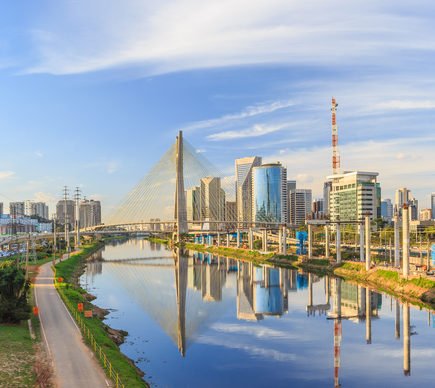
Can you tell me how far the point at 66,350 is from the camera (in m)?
17.1

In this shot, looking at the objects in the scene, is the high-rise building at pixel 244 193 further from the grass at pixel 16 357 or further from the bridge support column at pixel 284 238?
the grass at pixel 16 357

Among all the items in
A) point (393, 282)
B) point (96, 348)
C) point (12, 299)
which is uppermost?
point (12, 299)

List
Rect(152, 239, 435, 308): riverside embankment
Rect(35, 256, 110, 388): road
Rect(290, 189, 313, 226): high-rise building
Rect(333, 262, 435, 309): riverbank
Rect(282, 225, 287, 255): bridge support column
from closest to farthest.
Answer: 1. Rect(35, 256, 110, 388): road
2. Rect(333, 262, 435, 309): riverbank
3. Rect(152, 239, 435, 308): riverside embankment
4. Rect(282, 225, 287, 255): bridge support column
5. Rect(290, 189, 313, 226): high-rise building

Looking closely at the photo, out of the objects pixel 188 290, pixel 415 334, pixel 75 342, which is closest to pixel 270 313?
pixel 415 334

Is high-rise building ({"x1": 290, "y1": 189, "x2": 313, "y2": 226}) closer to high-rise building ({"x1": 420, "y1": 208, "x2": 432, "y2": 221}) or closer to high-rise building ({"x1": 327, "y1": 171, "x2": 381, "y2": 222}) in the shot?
high-rise building ({"x1": 420, "y1": 208, "x2": 432, "y2": 221})

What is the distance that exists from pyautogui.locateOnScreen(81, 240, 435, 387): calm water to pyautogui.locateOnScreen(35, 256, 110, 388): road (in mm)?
2524

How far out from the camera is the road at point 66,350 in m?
14.0

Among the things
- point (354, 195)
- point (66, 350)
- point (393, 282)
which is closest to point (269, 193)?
point (354, 195)

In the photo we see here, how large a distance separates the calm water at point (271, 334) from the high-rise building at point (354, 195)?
232ft

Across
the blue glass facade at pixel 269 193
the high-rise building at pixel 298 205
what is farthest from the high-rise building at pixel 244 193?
the high-rise building at pixel 298 205

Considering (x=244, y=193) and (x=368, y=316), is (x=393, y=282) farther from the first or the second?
(x=244, y=193)

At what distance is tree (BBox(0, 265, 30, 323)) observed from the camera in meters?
21.5

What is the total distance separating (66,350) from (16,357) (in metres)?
1.60

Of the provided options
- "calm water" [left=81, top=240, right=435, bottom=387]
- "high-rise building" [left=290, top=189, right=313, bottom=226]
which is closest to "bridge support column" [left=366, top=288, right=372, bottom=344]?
"calm water" [left=81, top=240, right=435, bottom=387]
